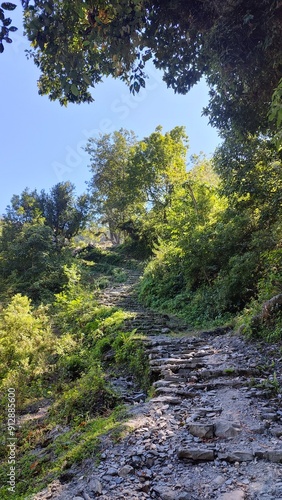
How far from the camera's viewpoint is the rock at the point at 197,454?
2.68 m

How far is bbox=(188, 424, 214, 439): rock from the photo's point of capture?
3.04m

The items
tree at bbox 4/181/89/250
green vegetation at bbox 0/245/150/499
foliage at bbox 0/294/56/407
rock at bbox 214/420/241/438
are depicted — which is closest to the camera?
rock at bbox 214/420/241/438

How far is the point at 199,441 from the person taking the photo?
9.80 ft

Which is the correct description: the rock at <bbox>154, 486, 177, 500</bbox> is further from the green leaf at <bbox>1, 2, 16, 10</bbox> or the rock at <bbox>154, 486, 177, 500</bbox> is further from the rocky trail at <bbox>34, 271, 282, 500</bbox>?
the green leaf at <bbox>1, 2, 16, 10</bbox>

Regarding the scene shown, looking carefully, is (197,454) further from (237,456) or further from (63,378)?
(63,378)

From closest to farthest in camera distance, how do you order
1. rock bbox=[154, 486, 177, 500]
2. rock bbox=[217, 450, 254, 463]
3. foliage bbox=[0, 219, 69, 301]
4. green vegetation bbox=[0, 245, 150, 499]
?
1. rock bbox=[154, 486, 177, 500]
2. rock bbox=[217, 450, 254, 463]
3. green vegetation bbox=[0, 245, 150, 499]
4. foliage bbox=[0, 219, 69, 301]

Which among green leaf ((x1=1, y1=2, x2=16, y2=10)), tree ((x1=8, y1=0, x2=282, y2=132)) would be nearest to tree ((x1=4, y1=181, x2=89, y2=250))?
tree ((x1=8, y1=0, x2=282, y2=132))

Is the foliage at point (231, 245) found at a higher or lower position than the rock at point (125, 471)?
higher

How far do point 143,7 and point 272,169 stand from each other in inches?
208

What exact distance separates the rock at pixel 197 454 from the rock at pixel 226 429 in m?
0.37

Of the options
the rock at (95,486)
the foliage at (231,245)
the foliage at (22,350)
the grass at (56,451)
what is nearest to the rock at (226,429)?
the grass at (56,451)

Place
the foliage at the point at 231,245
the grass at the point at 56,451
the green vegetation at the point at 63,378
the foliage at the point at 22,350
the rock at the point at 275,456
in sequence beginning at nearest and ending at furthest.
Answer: the rock at the point at 275,456 → the grass at the point at 56,451 → the green vegetation at the point at 63,378 → the foliage at the point at 22,350 → the foliage at the point at 231,245

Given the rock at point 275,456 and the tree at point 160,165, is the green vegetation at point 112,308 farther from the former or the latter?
the tree at point 160,165

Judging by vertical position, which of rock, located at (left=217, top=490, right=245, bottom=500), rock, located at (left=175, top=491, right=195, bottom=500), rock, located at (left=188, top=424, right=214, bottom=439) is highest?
rock, located at (left=188, top=424, right=214, bottom=439)
